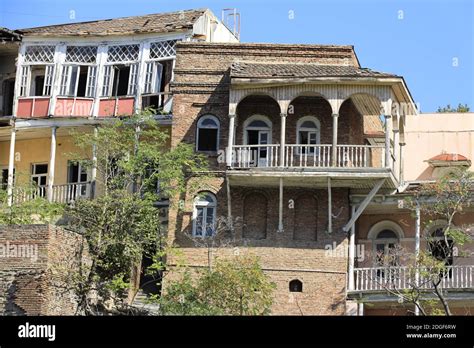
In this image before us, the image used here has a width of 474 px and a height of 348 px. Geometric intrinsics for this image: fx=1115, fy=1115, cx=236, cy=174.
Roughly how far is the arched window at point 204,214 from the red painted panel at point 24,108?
7.83m

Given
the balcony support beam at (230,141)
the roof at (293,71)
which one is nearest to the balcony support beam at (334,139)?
the roof at (293,71)

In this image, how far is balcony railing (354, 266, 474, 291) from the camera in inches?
1174

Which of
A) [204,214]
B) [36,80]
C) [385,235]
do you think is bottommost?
[385,235]

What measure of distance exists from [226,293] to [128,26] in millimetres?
13512

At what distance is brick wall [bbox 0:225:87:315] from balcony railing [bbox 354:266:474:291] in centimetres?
848

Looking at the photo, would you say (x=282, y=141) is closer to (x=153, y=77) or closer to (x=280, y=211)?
(x=280, y=211)

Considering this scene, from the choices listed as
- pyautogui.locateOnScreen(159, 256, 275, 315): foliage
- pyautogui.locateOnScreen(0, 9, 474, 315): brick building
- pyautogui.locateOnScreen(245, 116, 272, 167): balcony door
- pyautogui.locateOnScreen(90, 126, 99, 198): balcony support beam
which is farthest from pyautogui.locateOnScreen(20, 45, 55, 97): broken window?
pyautogui.locateOnScreen(159, 256, 275, 315): foliage

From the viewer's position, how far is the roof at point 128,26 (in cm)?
3709

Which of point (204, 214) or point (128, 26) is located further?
point (128, 26)

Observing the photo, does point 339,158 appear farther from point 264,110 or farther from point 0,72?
point 0,72

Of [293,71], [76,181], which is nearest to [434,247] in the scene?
[293,71]

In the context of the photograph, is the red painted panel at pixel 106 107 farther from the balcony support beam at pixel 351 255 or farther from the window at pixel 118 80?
the balcony support beam at pixel 351 255

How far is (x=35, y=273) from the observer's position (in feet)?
89.9
